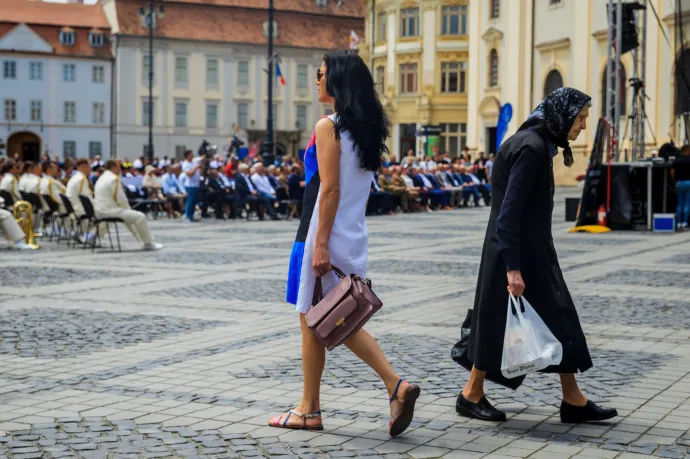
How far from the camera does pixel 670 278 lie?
45.8ft

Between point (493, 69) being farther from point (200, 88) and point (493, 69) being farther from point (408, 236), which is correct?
point (408, 236)

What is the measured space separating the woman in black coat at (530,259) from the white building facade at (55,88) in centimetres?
8183

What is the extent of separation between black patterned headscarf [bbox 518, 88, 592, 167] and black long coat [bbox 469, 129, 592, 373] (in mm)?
65

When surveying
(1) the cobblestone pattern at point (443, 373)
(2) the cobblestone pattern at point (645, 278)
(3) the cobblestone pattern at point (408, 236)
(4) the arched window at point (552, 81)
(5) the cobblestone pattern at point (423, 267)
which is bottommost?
(1) the cobblestone pattern at point (443, 373)

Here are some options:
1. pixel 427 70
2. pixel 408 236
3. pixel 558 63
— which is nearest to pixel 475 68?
pixel 558 63

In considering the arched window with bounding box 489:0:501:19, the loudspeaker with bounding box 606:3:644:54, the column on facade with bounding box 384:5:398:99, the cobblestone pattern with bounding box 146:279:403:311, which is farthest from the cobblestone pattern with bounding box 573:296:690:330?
the column on facade with bounding box 384:5:398:99

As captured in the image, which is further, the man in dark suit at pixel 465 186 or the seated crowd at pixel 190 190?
the man in dark suit at pixel 465 186

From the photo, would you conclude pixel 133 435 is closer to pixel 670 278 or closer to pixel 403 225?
pixel 670 278

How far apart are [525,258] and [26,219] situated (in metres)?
15.1

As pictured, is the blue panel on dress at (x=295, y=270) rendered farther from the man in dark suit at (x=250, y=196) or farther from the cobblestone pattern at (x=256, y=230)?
the man in dark suit at (x=250, y=196)

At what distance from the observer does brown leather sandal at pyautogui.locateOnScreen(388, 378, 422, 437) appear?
5.69m

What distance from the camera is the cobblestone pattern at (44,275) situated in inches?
524

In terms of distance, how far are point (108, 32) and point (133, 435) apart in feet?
275

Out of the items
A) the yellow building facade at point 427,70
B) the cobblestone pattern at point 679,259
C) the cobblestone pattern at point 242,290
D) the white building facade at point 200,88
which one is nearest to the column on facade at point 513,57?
the yellow building facade at point 427,70
